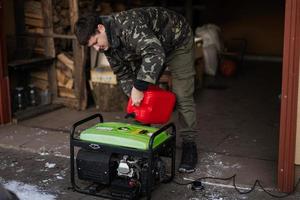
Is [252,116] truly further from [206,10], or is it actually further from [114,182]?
[206,10]

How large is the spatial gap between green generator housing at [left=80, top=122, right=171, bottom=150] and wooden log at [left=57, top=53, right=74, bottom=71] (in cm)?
281

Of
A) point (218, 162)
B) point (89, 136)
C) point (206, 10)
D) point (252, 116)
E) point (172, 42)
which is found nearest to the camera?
point (89, 136)

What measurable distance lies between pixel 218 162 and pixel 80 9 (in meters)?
3.02

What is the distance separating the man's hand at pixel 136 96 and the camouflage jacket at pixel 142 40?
0.05 m

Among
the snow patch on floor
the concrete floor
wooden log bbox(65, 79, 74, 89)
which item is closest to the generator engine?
the concrete floor

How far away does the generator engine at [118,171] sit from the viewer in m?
3.54

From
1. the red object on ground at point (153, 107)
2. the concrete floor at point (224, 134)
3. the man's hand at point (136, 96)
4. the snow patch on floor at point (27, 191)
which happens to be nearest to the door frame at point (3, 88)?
the concrete floor at point (224, 134)

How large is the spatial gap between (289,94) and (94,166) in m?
1.52

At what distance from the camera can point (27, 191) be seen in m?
3.97

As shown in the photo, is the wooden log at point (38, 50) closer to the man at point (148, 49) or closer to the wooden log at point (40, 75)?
the wooden log at point (40, 75)

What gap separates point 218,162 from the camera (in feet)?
14.7

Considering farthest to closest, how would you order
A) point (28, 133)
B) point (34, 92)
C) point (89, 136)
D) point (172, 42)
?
point (34, 92)
point (28, 133)
point (172, 42)
point (89, 136)

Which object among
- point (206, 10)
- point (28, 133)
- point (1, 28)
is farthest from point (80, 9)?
point (206, 10)

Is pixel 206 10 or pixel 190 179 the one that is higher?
pixel 206 10
